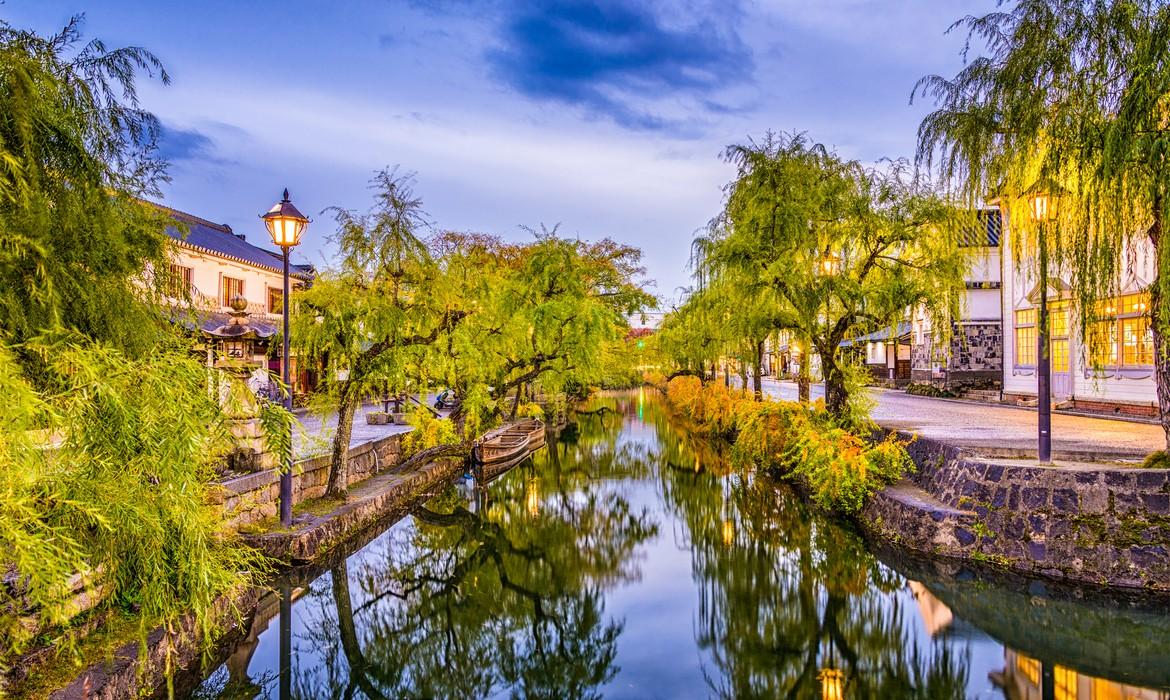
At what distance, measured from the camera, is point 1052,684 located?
6.10 meters

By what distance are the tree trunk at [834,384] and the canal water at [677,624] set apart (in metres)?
2.43

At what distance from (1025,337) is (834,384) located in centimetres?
1097

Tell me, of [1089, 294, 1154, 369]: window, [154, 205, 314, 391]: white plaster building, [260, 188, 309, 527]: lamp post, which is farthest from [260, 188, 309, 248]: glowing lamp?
[1089, 294, 1154, 369]: window

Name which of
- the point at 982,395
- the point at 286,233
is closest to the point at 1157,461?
the point at 286,233

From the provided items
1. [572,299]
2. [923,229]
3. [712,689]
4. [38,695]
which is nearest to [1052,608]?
[712,689]

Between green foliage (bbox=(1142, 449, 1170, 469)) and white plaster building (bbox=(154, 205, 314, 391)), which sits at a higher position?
white plaster building (bbox=(154, 205, 314, 391))

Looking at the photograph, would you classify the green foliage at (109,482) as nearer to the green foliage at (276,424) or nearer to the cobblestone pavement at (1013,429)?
the green foliage at (276,424)

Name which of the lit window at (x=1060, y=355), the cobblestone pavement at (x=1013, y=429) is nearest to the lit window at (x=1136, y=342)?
the cobblestone pavement at (x=1013, y=429)

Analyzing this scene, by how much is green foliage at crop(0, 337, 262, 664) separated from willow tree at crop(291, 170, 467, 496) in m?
6.13

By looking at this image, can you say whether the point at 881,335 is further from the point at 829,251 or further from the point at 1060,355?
the point at 829,251

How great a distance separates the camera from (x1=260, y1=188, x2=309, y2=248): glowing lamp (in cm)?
935

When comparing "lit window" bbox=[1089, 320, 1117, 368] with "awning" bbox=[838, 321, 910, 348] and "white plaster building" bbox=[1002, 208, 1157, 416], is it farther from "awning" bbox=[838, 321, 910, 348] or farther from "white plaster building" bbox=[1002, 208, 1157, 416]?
"awning" bbox=[838, 321, 910, 348]

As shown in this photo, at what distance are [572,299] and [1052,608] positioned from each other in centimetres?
1075

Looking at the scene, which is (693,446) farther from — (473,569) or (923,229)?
(473,569)
